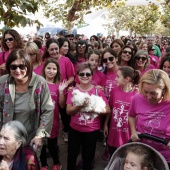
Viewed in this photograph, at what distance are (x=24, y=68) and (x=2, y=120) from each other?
2.00 feet

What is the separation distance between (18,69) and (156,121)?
143cm

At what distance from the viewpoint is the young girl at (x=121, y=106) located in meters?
3.49

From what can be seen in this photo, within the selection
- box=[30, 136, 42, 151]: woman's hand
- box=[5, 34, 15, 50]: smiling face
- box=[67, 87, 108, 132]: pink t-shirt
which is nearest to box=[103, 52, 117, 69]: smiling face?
box=[67, 87, 108, 132]: pink t-shirt

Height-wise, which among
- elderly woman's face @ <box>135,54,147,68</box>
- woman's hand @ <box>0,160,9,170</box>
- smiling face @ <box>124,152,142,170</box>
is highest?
elderly woman's face @ <box>135,54,147,68</box>

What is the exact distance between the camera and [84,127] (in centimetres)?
335

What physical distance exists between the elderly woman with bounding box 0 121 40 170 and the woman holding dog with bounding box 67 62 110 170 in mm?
1041

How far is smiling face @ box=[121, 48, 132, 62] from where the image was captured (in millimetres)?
4492

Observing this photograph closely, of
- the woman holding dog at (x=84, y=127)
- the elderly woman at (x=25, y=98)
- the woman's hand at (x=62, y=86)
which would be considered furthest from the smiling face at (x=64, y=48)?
the elderly woman at (x=25, y=98)

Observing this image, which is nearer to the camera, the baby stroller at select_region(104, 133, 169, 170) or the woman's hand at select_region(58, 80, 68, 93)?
the baby stroller at select_region(104, 133, 169, 170)

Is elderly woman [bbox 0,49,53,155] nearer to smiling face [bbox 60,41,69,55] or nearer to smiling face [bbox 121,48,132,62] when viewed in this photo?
smiling face [bbox 121,48,132,62]

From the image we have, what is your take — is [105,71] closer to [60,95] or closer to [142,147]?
[60,95]

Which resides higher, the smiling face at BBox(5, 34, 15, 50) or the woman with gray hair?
the smiling face at BBox(5, 34, 15, 50)

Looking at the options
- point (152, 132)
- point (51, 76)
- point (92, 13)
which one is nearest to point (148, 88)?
point (152, 132)

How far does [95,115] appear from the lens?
11.0 ft
